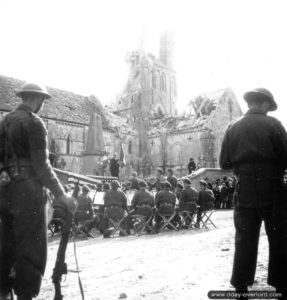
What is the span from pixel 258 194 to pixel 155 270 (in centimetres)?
262

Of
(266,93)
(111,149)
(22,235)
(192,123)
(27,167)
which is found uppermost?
(192,123)

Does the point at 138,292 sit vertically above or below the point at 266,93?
below

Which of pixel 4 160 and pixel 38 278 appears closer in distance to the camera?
pixel 38 278

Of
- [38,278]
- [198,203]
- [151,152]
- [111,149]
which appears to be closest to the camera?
[38,278]

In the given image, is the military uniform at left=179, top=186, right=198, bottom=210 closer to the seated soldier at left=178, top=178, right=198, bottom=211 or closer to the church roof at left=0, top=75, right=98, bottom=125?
the seated soldier at left=178, top=178, right=198, bottom=211

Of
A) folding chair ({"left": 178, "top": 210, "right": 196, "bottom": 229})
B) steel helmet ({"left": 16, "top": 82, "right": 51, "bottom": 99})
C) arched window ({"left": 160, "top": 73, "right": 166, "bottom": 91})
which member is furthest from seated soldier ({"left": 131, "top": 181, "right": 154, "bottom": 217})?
arched window ({"left": 160, "top": 73, "right": 166, "bottom": 91})

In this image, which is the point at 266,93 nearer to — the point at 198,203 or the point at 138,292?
the point at 138,292

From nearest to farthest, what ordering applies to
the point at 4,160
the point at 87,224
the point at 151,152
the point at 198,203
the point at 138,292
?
1. the point at 4,160
2. the point at 138,292
3. the point at 87,224
4. the point at 198,203
5. the point at 151,152

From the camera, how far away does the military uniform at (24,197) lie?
11.3 ft

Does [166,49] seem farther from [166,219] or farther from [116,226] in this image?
[116,226]

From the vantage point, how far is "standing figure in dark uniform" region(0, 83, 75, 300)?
345 cm

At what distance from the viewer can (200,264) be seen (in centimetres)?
594

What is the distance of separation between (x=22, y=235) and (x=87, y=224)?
834cm

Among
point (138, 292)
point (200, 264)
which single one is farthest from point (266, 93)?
point (200, 264)
